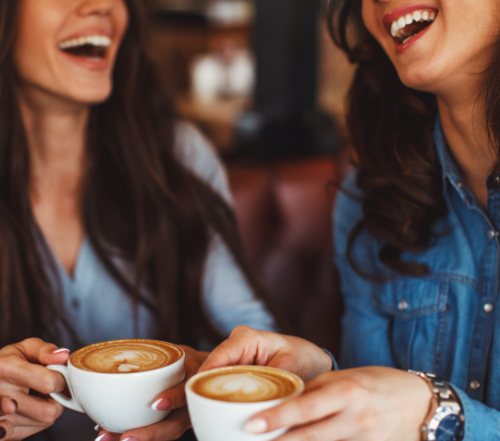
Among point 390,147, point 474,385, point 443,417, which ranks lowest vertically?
point 474,385

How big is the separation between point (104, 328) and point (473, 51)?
89cm

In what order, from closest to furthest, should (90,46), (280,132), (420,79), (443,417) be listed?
(443,417) < (420,79) < (90,46) < (280,132)

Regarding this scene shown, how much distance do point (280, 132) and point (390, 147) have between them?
1.66 meters

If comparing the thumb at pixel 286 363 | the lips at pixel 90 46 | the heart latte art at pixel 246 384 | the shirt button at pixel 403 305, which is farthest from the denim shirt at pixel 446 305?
the lips at pixel 90 46

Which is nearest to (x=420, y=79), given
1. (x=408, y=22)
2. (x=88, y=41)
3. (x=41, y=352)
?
(x=408, y=22)

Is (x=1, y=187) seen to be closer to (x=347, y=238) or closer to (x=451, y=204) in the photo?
(x=347, y=238)

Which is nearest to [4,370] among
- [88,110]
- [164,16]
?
[88,110]

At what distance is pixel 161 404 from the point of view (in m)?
0.79

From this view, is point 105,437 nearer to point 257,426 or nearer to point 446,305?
point 257,426

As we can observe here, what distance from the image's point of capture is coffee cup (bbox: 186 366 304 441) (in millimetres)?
678

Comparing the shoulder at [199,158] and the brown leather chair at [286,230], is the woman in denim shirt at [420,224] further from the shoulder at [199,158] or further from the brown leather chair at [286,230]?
the brown leather chair at [286,230]

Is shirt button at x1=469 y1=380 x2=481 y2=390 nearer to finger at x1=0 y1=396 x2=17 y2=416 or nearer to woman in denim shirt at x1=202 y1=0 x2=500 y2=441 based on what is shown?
woman in denim shirt at x1=202 y1=0 x2=500 y2=441

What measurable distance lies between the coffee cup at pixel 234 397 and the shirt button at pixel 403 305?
0.57 meters

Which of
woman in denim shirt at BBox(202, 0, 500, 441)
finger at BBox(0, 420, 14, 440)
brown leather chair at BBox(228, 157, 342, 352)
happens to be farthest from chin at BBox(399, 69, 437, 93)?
brown leather chair at BBox(228, 157, 342, 352)
